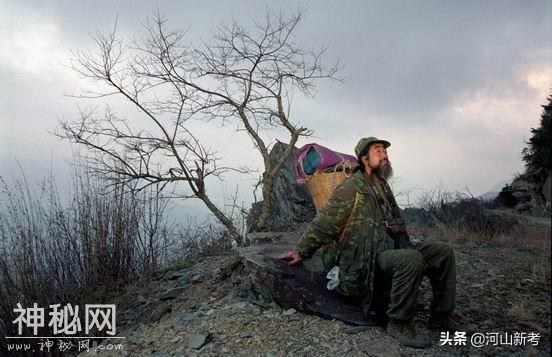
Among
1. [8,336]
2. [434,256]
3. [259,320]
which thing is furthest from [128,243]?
[434,256]

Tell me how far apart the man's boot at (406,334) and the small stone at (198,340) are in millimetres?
1421

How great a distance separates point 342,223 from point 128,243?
3.60m

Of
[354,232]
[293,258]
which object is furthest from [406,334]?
[293,258]

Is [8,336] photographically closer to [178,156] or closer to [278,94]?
[178,156]

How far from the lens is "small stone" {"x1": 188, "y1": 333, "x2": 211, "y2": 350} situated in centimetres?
361

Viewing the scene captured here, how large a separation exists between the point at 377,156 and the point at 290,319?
147cm

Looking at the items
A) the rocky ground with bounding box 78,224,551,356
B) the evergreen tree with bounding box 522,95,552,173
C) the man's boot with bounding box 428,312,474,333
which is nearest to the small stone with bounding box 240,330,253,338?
the rocky ground with bounding box 78,224,551,356

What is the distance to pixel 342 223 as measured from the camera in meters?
3.48

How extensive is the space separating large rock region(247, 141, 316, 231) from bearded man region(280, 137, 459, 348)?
4.58 m

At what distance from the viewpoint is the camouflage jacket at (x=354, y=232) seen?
3.36 metres

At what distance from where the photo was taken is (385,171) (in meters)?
3.66

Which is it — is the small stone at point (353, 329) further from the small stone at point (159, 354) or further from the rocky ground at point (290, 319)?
the small stone at point (159, 354)

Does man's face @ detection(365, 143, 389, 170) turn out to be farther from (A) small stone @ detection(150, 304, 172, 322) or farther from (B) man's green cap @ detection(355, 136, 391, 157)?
(A) small stone @ detection(150, 304, 172, 322)

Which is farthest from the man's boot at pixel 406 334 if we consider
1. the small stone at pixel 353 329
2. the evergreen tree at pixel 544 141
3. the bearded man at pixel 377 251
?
the evergreen tree at pixel 544 141
